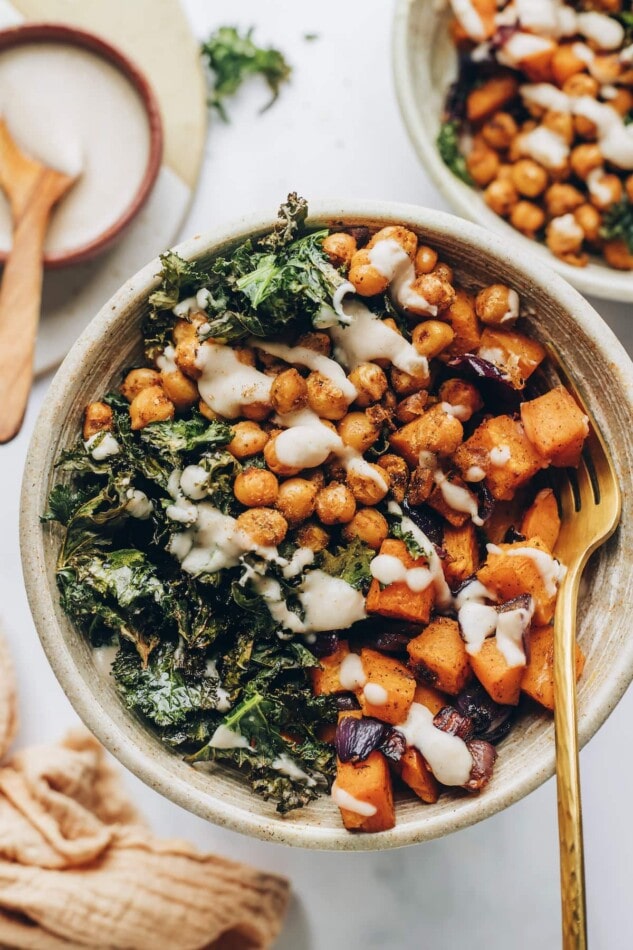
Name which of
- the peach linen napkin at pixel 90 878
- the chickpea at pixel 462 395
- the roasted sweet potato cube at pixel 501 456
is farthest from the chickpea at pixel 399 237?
the peach linen napkin at pixel 90 878

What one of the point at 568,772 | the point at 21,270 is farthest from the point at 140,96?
the point at 568,772

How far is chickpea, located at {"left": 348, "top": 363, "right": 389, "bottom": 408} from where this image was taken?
5.81 feet

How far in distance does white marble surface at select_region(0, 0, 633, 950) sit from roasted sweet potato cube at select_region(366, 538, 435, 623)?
3.06 feet

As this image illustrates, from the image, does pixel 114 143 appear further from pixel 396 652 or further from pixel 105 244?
pixel 396 652

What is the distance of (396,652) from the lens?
72.4 inches

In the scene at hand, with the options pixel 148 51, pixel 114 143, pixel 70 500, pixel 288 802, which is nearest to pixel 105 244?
pixel 114 143

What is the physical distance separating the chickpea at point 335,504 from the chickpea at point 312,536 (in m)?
0.03

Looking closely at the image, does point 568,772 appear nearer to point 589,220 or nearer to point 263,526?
point 263,526

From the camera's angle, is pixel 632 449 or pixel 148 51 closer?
A: pixel 632 449

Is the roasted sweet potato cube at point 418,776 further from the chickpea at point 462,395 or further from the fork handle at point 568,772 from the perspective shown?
the chickpea at point 462,395

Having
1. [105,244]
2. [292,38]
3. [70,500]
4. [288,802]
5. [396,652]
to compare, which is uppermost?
[292,38]

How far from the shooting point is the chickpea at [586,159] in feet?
7.59

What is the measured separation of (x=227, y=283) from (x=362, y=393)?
336mm

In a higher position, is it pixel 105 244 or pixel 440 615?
pixel 105 244
